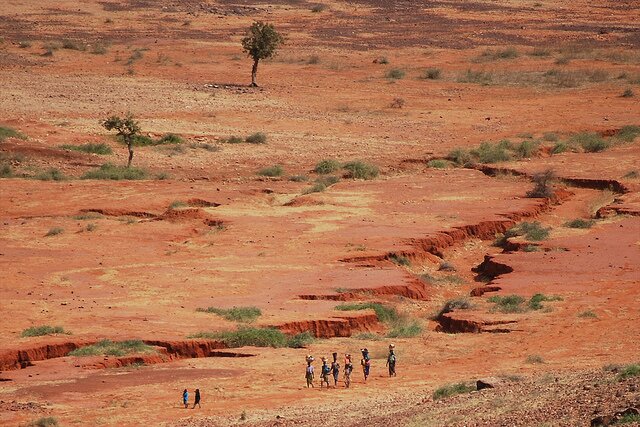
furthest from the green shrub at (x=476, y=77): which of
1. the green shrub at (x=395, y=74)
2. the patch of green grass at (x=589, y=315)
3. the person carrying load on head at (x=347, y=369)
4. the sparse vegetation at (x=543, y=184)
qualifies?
the person carrying load on head at (x=347, y=369)

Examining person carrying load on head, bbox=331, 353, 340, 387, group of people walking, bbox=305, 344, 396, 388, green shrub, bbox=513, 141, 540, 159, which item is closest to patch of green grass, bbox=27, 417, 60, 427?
group of people walking, bbox=305, 344, 396, 388

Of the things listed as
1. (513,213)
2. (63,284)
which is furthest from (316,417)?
(513,213)

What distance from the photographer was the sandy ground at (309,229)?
61.2ft

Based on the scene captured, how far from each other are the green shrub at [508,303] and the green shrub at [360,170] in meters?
15.5

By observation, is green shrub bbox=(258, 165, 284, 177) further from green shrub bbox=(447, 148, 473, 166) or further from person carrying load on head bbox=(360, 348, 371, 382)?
person carrying load on head bbox=(360, 348, 371, 382)

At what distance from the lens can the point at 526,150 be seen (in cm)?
4394

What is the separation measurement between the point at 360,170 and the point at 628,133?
Answer: 11345 mm

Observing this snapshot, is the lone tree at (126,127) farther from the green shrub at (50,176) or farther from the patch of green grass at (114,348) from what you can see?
the patch of green grass at (114,348)

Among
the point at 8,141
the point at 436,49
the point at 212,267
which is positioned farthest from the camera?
the point at 436,49

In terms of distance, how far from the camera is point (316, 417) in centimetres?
1642

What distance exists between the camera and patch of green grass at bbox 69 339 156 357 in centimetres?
2055

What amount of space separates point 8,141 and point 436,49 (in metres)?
34.7

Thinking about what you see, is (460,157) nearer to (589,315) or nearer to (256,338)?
(589,315)

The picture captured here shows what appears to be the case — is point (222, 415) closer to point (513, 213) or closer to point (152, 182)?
point (513, 213)
